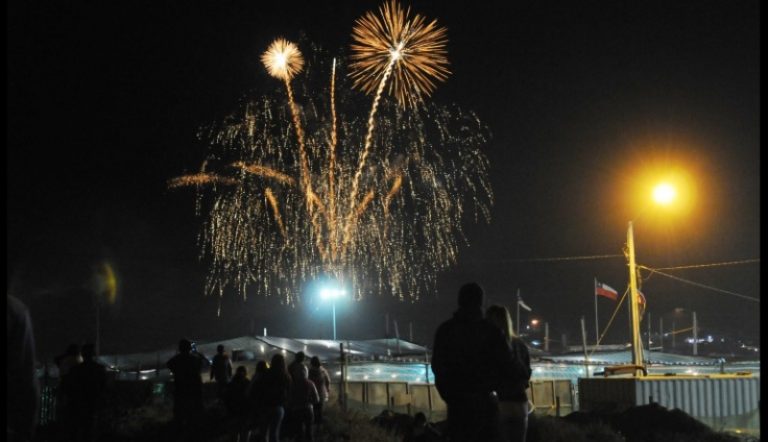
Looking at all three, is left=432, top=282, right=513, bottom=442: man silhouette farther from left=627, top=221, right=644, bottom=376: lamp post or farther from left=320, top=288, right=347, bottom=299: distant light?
left=320, top=288, right=347, bottom=299: distant light

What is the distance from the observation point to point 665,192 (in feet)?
70.4

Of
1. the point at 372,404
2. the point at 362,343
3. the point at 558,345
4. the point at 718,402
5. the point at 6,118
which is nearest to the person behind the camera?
the point at 6,118

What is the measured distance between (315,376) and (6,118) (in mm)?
11448

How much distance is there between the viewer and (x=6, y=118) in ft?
18.9

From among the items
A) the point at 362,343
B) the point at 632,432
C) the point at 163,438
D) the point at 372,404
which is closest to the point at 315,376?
the point at 163,438

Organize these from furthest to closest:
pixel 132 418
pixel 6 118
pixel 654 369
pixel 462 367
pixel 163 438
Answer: pixel 654 369, pixel 132 418, pixel 163 438, pixel 462 367, pixel 6 118

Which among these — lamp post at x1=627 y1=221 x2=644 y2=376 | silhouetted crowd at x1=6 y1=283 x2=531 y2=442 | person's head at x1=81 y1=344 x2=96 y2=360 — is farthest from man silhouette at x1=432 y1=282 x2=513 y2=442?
lamp post at x1=627 y1=221 x2=644 y2=376

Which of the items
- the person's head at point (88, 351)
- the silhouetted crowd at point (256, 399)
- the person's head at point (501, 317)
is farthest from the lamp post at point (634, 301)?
the person's head at point (501, 317)

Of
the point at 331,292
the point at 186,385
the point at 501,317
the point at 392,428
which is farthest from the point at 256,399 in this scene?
the point at 331,292

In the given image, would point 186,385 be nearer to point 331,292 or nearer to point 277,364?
point 277,364

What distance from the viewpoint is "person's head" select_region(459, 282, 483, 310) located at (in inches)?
247

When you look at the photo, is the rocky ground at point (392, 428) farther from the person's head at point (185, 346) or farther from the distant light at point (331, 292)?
the distant light at point (331, 292)

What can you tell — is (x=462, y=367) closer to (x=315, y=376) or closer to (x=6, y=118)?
Answer: (x=6, y=118)

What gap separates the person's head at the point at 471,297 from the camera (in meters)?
6.29
